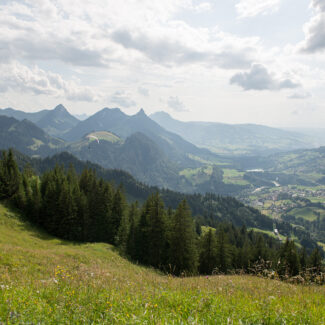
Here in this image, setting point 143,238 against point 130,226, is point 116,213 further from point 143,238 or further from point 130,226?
point 143,238

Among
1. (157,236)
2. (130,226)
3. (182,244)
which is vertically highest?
(182,244)

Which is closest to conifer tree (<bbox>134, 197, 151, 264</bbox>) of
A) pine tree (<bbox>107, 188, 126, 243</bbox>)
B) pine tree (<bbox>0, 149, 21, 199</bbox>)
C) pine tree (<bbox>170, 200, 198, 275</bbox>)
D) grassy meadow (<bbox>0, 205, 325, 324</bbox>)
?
pine tree (<bbox>170, 200, 198, 275</bbox>)

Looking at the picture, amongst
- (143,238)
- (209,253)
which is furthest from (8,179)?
(209,253)

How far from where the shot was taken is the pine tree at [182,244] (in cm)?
4106

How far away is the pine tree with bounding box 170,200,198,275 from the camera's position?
41.1 meters

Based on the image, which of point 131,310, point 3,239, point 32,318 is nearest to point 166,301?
point 131,310

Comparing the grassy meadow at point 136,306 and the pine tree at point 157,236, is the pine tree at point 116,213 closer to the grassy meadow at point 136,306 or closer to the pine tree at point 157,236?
the pine tree at point 157,236

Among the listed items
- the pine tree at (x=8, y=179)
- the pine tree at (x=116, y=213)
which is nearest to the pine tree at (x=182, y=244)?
the pine tree at (x=116, y=213)

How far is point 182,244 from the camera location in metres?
41.2

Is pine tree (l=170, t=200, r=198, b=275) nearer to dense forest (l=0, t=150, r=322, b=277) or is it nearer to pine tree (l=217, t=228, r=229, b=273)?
dense forest (l=0, t=150, r=322, b=277)

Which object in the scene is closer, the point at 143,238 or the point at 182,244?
the point at 182,244

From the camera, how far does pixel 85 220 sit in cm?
5381

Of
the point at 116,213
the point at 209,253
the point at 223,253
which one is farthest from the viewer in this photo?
the point at 116,213

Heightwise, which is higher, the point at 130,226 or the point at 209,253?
the point at 130,226
